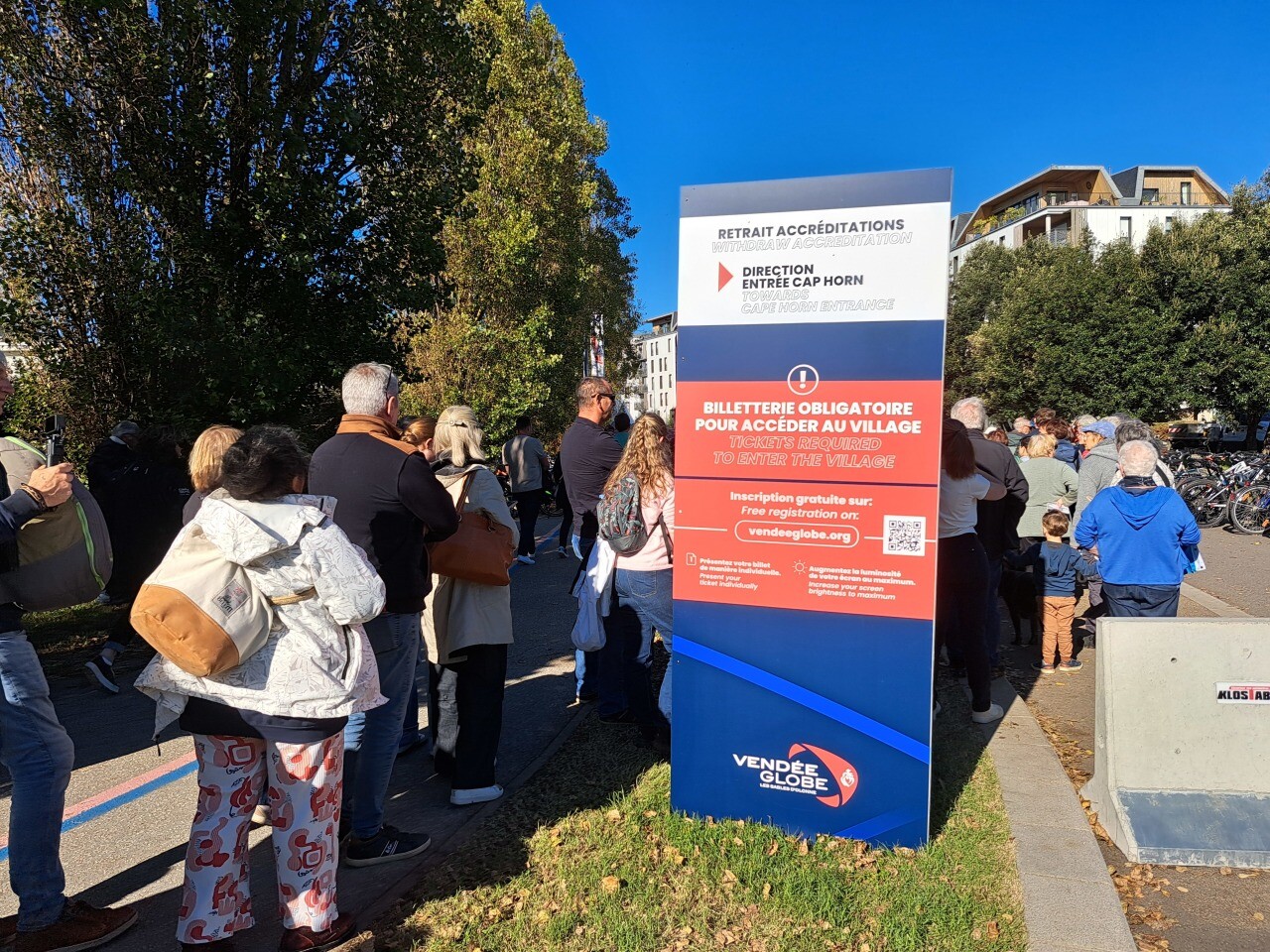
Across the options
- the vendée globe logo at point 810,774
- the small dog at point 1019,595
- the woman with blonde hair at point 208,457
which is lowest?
the vendée globe logo at point 810,774

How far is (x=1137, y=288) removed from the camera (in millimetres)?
27766

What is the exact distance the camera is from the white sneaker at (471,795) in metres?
4.07

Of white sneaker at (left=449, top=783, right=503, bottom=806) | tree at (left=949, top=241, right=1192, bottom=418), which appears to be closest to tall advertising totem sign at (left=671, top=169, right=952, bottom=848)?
white sneaker at (left=449, top=783, right=503, bottom=806)

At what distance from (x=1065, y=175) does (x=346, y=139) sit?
214ft

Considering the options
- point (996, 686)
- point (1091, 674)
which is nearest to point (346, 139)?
point (996, 686)

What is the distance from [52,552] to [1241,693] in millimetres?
4988

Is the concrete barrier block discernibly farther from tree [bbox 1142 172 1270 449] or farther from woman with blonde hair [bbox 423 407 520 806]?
tree [bbox 1142 172 1270 449]

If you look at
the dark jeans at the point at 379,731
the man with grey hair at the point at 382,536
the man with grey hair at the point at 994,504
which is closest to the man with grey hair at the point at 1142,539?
the man with grey hair at the point at 994,504

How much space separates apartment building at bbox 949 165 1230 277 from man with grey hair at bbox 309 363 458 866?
58.7 meters

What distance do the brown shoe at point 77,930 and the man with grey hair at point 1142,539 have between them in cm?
533

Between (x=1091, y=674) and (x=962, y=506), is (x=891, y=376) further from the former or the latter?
(x=1091, y=674)

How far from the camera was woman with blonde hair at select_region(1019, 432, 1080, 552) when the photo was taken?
730cm

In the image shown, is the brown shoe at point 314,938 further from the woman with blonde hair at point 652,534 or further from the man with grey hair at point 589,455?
the man with grey hair at point 589,455

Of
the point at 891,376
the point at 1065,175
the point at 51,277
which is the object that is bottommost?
the point at 891,376
